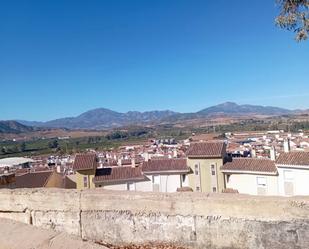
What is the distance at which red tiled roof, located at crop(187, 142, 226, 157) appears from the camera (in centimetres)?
2797

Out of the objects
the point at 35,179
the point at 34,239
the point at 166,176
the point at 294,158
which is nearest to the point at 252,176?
the point at 294,158

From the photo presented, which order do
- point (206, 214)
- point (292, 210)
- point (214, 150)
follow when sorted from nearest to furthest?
point (292, 210)
point (206, 214)
point (214, 150)

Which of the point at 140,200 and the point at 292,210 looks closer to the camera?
the point at 292,210

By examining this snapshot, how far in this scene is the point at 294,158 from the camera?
78.7 feet

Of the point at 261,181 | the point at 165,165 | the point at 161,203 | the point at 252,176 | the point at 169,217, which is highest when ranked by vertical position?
the point at 161,203

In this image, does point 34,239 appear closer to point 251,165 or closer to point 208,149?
point 251,165

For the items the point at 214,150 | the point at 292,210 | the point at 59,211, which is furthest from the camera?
the point at 214,150

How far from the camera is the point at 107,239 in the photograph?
6.27 m

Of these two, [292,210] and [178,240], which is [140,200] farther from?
[292,210]

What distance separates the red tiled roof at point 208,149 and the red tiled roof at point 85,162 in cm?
781

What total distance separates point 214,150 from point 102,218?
890 inches

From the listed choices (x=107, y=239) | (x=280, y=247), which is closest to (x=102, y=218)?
(x=107, y=239)

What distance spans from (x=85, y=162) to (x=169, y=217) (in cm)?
2327

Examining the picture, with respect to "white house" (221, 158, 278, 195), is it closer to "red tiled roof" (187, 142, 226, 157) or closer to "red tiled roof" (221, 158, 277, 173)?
"red tiled roof" (221, 158, 277, 173)
